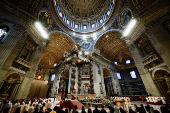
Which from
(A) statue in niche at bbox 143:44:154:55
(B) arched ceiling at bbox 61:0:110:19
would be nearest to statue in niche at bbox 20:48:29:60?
(B) arched ceiling at bbox 61:0:110:19

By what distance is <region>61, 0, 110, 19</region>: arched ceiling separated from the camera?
21642 mm

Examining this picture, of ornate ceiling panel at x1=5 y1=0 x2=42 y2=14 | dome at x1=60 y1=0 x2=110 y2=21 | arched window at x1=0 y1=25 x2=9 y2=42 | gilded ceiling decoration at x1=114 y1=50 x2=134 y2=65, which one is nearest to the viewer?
arched window at x1=0 y1=25 x2=9 y2=42

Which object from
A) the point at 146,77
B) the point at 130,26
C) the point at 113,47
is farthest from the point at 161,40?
the point at 113,47

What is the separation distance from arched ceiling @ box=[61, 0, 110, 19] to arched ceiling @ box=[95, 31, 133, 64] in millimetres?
8640

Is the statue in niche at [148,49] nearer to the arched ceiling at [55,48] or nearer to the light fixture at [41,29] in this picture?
the arched ceiling at [55,48]

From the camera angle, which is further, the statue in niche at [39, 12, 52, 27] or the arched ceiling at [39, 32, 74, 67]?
the arched ceiling at [39, 32, 74, 67]

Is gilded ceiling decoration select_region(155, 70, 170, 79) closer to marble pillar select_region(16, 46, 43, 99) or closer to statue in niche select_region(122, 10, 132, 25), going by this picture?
statue in niche select_region(122, 10, 132, 25)

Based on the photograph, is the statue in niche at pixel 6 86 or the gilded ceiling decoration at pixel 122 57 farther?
the gilded ceiling decoration at pixel 122 57

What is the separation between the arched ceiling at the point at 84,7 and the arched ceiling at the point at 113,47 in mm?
8640

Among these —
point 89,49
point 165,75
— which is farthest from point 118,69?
point 165,75

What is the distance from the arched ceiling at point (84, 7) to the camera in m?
21.6

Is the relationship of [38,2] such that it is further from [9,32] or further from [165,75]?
[165,75]

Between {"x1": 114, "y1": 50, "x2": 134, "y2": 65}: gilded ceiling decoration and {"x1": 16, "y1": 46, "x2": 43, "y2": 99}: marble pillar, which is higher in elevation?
{"x1": 114, "y1": 50, "x2": 134, "y2": 65}: gilded ceiling decoration

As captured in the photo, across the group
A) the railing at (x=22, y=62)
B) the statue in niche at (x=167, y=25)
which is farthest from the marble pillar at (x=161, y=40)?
the railing at (x=22, y=62)
